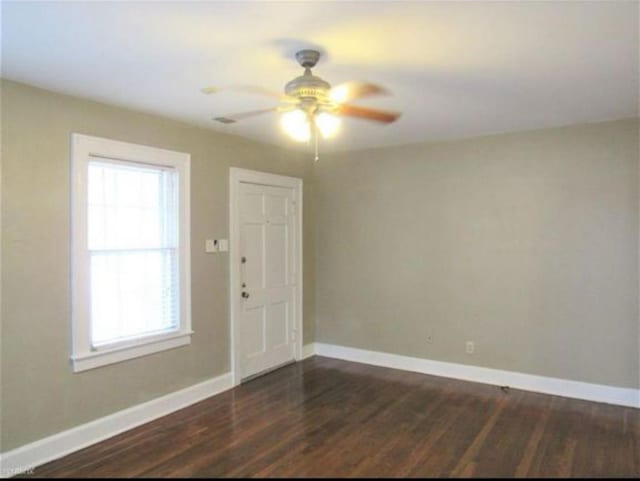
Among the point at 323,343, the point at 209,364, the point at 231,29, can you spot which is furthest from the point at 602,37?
the point at 323,343

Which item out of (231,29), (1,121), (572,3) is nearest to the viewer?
(572,3)

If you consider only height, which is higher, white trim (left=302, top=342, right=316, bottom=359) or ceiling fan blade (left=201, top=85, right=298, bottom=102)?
ceiling fan blade (left=201, top=85, right=298, bottom=102)

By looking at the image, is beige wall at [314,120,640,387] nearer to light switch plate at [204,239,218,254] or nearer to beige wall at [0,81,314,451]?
light switch plate at [204,239,218,254]

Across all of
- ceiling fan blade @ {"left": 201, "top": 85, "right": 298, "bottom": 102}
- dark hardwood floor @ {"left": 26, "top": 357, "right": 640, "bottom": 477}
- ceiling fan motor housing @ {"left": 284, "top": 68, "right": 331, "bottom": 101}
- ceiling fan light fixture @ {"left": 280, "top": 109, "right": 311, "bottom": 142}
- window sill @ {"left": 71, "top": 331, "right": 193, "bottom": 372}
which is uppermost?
ceiling fan blade @ {"left": 201, "top": 85, "right": 298, "bottom": 102}

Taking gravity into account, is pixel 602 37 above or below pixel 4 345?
above

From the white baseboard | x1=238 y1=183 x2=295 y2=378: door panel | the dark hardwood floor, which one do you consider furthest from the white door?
the white baseboard

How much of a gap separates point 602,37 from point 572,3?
1.49 feet

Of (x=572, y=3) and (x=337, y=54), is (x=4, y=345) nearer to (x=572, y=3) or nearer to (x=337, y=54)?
(x=337, y=54)

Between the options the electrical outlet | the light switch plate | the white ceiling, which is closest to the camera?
the white ceiling

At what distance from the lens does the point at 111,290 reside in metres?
3.38

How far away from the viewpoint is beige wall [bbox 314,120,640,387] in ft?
12.7

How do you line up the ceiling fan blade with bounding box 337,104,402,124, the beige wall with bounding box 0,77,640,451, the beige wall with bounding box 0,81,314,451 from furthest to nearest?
the beige wall with bounding box 0,77,640,451 < the beige wall with bounding box 0,81,314,451 < the ceiling fan blade with bounding box 337,104,402,124

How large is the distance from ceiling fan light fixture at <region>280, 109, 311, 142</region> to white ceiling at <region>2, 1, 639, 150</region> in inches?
13.1

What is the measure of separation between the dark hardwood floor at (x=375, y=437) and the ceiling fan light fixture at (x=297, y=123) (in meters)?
2.03
